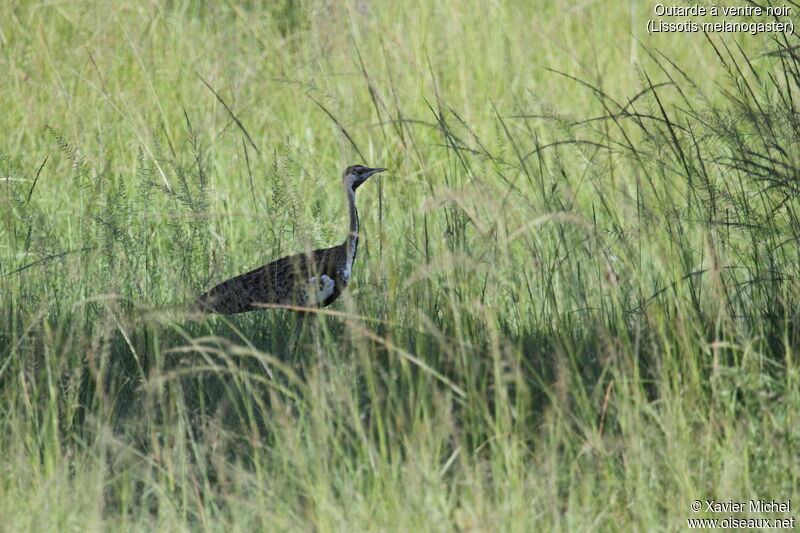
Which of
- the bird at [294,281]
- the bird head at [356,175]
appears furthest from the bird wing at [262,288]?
the bird head at [356,175]

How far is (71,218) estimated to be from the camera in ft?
20.5

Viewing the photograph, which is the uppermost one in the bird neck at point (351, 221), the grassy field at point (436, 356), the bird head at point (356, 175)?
the bird head at point (356, 175)

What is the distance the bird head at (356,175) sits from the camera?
524 cm

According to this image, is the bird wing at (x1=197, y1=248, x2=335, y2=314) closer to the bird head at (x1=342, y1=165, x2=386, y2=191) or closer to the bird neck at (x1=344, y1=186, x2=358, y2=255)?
the bird neck at (x1=344, y1=186, x2=358, y2=255)

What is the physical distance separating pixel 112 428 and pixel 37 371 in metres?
0.40

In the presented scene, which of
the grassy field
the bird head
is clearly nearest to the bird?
the bird head

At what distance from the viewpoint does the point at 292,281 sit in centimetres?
497

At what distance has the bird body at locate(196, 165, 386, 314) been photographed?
4762mm

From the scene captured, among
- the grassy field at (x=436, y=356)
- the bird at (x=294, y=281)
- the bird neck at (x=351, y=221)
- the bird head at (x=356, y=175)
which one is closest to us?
the grassy field at (x=436, y=356)

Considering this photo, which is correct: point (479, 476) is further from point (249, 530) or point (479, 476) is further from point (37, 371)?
point (37, 371)

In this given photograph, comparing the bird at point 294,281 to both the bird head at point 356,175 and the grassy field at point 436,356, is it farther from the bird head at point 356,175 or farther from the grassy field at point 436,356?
the grassy field at point 436,356

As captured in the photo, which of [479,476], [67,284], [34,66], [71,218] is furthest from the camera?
[34,66]

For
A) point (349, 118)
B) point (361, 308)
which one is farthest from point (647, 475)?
point (349, 118)

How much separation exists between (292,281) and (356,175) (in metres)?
0.67
